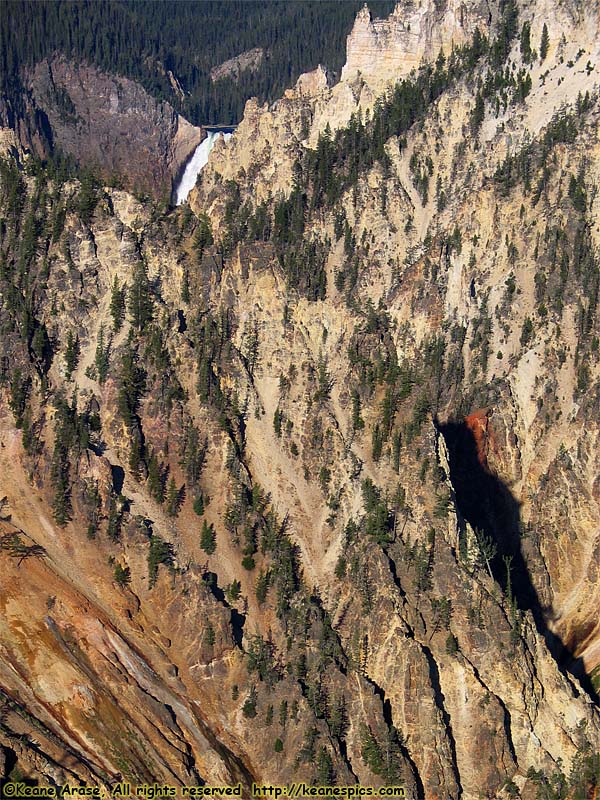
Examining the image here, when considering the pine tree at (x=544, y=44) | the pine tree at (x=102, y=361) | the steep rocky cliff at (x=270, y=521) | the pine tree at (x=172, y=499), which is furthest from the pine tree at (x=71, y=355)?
the pine tree at (x=544, y=44)

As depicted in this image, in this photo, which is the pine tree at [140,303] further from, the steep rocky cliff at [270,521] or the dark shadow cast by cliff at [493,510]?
the dark shadow cast by cliff at [493,510]

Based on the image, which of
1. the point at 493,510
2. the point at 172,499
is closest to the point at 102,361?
the point at 172,499

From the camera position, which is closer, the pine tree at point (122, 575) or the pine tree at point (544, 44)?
the pine tree at point (122, 575)

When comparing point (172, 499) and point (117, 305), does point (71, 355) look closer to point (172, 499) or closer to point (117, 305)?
point (117, 305)

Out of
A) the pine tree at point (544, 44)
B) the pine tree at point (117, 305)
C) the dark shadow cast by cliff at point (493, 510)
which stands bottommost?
the dark shadow cast by cliff at point (493, 510)

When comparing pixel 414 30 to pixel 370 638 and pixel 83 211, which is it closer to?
pixel 83 211

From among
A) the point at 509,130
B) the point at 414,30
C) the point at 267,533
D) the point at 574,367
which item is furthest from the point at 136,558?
the point at 414,30

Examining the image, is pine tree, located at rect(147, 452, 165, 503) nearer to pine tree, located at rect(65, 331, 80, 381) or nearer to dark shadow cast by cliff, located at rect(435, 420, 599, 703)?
pine tree, located at rect(65, 331, 80, 381)
